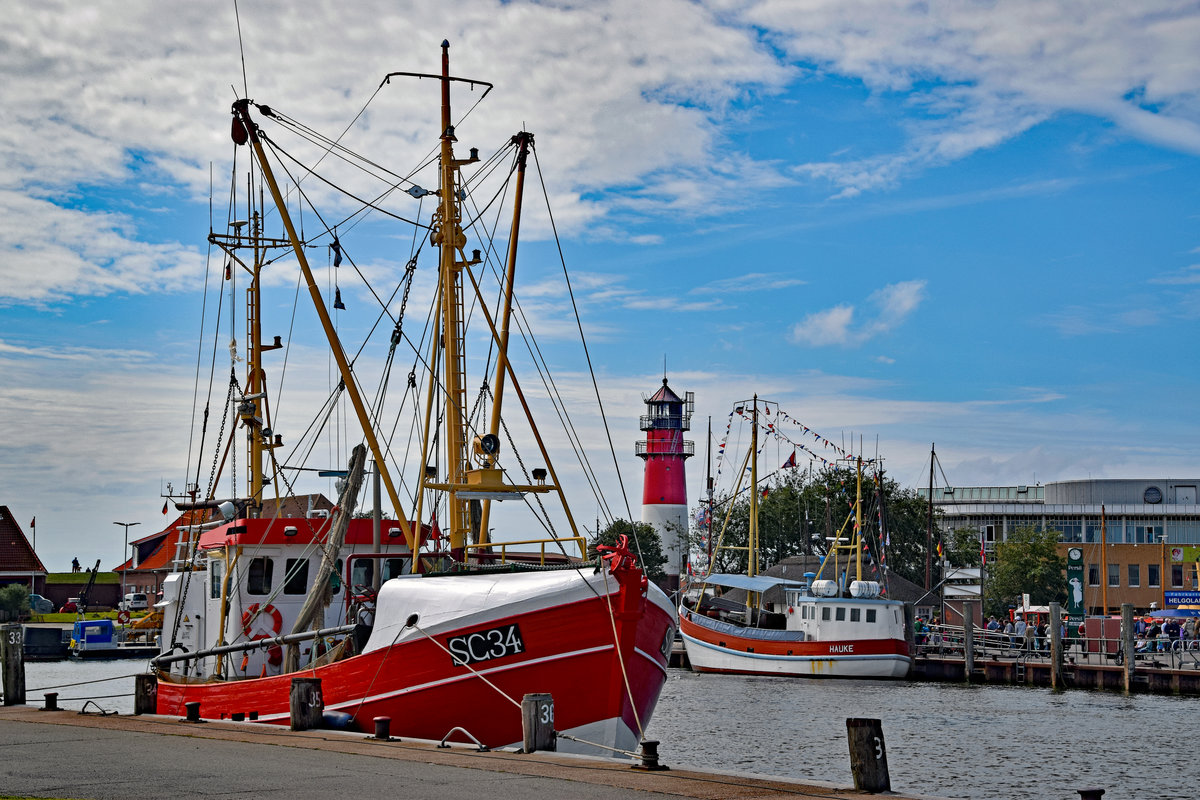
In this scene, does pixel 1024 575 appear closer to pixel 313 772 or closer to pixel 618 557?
pixel 618 557

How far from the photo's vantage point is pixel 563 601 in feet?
61.5

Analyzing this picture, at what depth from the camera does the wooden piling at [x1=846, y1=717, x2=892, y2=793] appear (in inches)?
511

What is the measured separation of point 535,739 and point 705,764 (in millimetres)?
12226

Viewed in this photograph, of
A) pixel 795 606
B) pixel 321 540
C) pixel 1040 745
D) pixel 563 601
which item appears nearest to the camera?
pixel 563 601

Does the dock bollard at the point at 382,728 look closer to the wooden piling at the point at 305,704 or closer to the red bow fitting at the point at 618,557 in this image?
the wooden piling at the point at 305,704

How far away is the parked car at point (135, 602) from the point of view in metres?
82.8

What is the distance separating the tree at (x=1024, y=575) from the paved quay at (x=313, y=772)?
7638cm

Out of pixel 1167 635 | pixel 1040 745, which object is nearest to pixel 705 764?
pixel 1040 745

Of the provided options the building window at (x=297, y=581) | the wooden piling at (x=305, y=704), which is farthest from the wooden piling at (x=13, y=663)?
the wooden piling at (x=305, y=704)

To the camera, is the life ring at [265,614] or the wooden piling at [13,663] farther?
the life ring at [265,614]

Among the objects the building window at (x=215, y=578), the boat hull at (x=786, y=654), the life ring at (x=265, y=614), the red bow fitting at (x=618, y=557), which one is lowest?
the boat hull at (x=786, y=654)

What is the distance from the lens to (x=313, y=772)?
1395 cm

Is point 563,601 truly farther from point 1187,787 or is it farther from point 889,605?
point 889,605

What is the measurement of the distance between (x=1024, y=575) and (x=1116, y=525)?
22.7 metres
